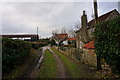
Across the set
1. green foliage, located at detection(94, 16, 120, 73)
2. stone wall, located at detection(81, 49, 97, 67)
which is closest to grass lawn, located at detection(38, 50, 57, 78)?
stone wall, located at detection(81, 49, 97, 67)

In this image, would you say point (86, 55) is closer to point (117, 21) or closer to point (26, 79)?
point (117, 21)

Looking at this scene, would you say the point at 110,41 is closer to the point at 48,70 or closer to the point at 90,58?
the point at 90,58

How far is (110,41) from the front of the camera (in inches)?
294

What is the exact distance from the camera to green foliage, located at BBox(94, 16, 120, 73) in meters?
6.89

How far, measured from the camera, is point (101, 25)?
8.53 meters

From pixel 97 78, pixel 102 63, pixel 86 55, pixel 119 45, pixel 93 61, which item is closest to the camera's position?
pixel 119 45

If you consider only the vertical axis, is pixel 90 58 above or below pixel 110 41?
below

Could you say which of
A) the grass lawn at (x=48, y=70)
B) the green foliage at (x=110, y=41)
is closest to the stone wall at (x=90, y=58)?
the green foliage at (x=110, y=41)

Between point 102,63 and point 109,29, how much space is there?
3.07 m

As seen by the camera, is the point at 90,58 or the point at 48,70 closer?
the point at 48,70

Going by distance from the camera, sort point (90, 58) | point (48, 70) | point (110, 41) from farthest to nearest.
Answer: point (90, 58) < point (48, 70) < point (110, 41)

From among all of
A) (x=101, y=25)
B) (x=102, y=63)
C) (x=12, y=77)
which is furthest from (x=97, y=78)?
(x=12, y=77)

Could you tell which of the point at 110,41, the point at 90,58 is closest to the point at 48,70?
the point at 90,58

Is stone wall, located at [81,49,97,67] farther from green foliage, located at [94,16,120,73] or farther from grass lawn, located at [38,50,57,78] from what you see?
grass lawn, located at [38,50,57,78]
